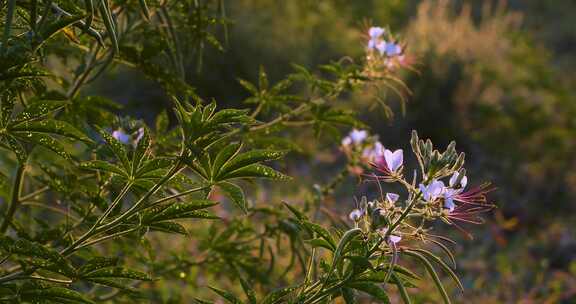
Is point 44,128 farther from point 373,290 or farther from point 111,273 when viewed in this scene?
point 373,290

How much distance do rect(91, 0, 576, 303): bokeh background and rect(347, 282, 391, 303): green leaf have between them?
2.48 m

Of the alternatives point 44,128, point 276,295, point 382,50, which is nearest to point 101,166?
point 44,128

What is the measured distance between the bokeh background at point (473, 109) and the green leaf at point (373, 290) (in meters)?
2.48

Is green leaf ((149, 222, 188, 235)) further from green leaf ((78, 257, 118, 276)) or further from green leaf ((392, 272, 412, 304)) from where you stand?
green leaf ((392, 272, 412, 304))

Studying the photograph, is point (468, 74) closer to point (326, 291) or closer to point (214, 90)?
point (214, 90)

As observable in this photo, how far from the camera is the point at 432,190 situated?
0.84 meters

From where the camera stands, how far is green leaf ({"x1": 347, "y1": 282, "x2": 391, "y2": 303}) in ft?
2.68

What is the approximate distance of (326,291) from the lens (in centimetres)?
86

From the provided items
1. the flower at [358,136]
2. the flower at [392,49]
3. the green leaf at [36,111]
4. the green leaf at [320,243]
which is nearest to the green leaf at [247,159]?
the green leaf at [320,243]

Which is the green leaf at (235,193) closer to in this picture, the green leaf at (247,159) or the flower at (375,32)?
the green leaf at (247,159)

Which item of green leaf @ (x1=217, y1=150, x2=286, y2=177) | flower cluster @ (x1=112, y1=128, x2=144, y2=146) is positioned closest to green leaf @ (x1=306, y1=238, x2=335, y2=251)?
green leaf @ (x1=217, y1=150, x2=286, y2=177)

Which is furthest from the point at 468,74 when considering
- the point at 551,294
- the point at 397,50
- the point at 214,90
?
the point at 397,50

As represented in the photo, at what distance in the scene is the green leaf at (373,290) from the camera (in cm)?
82

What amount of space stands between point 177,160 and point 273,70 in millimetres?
5256
